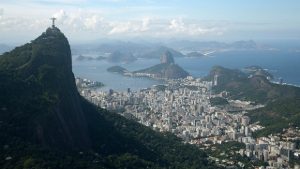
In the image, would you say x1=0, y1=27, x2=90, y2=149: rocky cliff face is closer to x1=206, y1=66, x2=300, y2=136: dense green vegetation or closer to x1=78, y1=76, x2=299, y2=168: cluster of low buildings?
x1=78, y1=76, x2=299, y2=168: cluster of low buildings

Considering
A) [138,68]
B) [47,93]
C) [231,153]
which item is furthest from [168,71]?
[47,93]

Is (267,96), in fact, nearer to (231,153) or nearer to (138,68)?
(231,153)

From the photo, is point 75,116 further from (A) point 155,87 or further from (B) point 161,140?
(A) point 155,87

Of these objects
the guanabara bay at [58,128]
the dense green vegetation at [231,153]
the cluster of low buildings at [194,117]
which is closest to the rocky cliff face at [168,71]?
the cluster of low buildings at [194,117]

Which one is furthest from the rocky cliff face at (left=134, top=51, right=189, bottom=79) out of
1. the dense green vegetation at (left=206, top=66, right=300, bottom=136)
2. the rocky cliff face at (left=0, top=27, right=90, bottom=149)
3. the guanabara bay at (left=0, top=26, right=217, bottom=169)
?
the rocky cliff face at (left=0, top=27, right=90, bottom=149)

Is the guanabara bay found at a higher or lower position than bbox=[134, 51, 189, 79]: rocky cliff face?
higher

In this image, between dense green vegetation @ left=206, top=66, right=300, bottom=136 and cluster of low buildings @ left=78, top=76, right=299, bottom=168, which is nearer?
cluster of low buildings @ left=78, top=76, right=299, bottom=168
